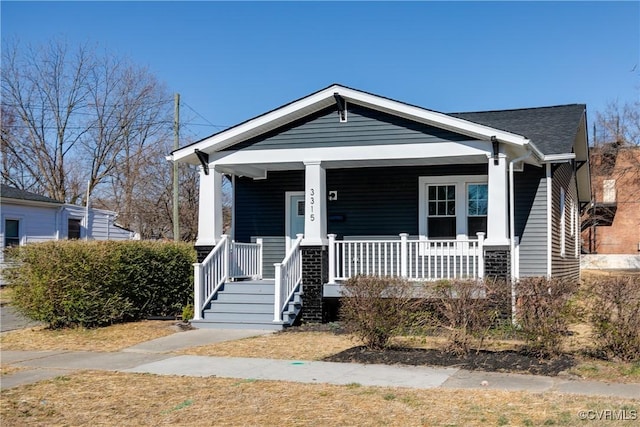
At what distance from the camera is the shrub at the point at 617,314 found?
8297 mm

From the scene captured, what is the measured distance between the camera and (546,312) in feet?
28.2

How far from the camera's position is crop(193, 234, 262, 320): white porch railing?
1359 centimetres

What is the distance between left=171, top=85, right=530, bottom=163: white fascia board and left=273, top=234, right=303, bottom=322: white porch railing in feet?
8.10

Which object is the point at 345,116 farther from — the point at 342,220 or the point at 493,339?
the point at 493,339

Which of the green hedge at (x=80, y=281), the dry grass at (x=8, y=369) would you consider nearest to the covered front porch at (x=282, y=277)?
the green hedge at (x=80, y=281)

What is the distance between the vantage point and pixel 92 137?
3919 centimetres

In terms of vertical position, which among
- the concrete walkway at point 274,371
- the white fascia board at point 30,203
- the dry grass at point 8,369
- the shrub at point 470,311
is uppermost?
the white fascia board at point 30,203

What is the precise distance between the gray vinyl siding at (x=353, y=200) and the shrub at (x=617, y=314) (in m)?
6.69

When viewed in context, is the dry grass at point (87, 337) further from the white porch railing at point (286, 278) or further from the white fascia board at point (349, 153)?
the white fascia board at point (349, 153)

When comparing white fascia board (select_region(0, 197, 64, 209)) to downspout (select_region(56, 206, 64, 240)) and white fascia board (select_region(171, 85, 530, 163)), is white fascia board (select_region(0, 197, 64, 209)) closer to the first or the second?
downspout (select_region(56, 206, 64, 240))

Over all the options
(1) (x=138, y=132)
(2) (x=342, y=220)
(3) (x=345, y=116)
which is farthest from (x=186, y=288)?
(1) (x=138, y=132)

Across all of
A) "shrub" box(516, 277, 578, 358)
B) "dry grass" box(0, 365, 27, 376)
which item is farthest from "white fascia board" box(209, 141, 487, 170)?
"dry grass" box(0, 365, 27, 376)

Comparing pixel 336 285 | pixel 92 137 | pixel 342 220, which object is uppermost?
pixel 92 137

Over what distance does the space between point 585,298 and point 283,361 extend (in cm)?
412
